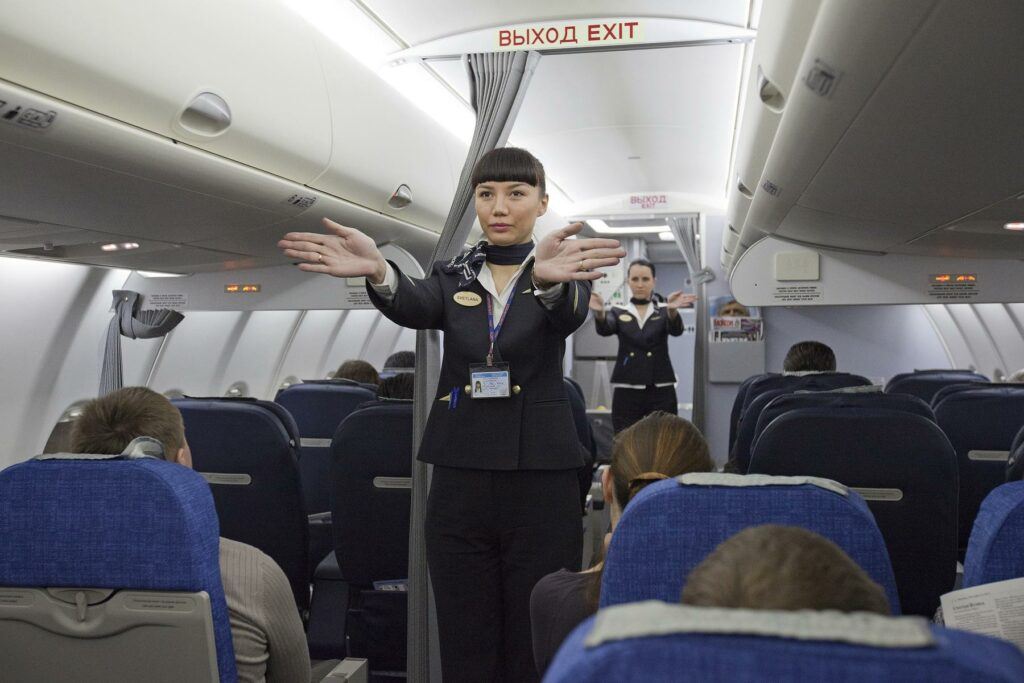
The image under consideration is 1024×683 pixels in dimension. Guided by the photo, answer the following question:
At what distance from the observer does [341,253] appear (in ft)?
7.82

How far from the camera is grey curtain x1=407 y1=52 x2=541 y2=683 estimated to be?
3129 millimetres

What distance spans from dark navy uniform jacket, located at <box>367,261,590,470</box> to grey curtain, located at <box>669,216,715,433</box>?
737cm

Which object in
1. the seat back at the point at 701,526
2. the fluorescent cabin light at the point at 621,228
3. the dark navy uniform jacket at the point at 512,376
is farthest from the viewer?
the fluorescent cabin light at the point at 621,228

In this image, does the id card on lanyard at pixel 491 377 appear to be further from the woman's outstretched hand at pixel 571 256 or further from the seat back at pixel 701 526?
the seat back at pixel 701 526

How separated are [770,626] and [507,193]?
194 cm

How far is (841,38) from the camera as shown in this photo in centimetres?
218

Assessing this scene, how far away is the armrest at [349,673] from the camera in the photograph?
2.60 metres

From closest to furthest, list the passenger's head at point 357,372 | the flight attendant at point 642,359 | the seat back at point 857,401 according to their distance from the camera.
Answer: the seat back at point 857,401
the passenger's head at point 357,372
the flight attendant at point 642,359

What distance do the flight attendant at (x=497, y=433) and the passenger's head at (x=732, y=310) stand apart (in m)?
8.57

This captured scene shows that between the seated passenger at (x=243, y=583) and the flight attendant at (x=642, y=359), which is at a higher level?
the flight attendant at (x=642, y=359)

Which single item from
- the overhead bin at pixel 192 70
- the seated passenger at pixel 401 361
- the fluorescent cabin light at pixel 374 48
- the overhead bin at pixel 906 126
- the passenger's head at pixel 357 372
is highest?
the fluorescent cabin light at pixel 374 48

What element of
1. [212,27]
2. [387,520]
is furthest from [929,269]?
[212,27]

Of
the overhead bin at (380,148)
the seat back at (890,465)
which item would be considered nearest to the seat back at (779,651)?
the seat back at (890,465)

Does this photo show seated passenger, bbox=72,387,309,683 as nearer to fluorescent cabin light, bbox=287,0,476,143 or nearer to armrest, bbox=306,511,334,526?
armrest, bbox=306,511,334,526
